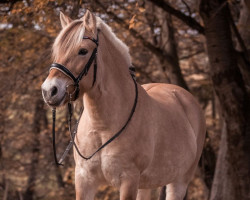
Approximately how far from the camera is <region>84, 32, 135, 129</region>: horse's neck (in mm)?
4036

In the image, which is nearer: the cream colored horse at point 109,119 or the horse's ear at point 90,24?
the cream colored horse at point 109,119

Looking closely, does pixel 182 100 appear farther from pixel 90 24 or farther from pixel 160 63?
pixel 160 63

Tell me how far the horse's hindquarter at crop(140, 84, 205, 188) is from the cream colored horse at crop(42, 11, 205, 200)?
10mm

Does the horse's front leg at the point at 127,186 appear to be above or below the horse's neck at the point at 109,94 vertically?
below

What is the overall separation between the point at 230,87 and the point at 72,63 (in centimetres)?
366

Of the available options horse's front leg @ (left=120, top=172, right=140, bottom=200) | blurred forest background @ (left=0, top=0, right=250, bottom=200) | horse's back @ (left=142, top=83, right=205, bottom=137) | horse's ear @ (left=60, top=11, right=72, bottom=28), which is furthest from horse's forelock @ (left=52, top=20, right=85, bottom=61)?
blurred forest background @ (left=0, top=0, right=250, bottom=200)

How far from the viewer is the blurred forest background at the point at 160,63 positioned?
6.88 meters

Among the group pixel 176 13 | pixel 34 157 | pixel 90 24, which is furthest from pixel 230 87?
pixel 34 157

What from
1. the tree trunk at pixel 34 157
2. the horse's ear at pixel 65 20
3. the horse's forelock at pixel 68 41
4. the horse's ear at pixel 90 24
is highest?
the horse's ear at pixel 65 20

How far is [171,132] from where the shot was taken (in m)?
4.73

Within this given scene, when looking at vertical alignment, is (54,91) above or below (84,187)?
above

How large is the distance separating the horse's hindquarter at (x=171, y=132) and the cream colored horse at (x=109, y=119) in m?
0.01

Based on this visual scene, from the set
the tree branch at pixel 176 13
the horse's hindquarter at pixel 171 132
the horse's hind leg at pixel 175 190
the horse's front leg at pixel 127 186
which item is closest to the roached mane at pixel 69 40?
the horse's hindquarter at pixel 171 132

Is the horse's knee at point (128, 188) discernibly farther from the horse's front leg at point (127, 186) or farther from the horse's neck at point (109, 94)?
the horse's neck at point (109, 94)
